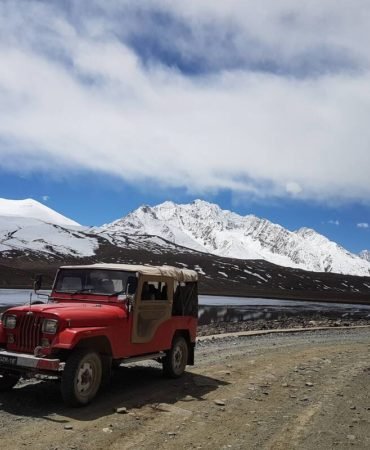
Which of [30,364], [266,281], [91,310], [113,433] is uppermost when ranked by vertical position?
[266,281]

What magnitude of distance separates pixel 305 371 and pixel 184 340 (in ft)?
12.0

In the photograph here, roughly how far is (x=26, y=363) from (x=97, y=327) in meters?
1.31

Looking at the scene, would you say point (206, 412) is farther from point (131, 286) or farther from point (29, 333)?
point (29, 333)

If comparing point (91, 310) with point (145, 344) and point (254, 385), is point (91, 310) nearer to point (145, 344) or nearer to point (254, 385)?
point (145, 344)

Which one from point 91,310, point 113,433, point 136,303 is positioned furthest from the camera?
point 136,303

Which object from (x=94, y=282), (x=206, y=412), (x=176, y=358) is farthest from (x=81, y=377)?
(x=176, y=358)

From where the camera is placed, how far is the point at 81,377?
8.75 metres

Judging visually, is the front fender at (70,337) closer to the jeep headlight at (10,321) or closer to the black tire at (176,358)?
the jeep headlight at (10,321)

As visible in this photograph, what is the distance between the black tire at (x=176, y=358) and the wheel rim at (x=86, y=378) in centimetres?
284

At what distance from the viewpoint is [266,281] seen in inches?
7151

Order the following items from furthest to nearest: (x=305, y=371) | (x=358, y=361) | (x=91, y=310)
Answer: (x=358, y=361)
(x=305, y=371)
(x=91, y=310)

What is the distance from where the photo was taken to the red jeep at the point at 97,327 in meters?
8.57

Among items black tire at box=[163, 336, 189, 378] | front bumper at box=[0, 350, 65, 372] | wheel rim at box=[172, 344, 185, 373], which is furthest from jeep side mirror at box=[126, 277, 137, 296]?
wheel rim at box=[172, 344, 185, 373]

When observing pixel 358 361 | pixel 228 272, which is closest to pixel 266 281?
pixel 228 272
